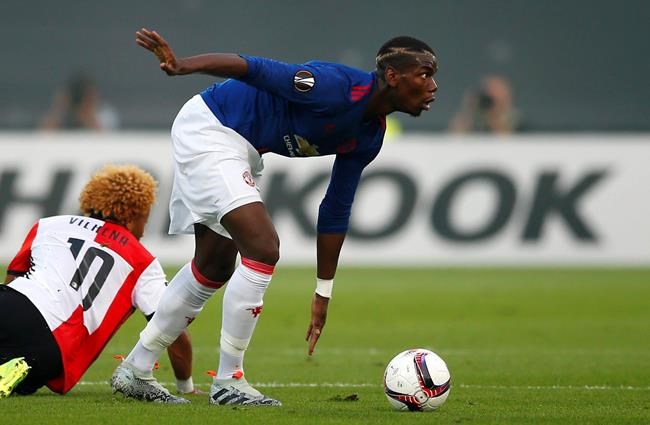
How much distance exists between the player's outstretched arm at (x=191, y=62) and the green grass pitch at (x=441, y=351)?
1625 millimetres

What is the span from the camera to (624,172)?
18.3 m

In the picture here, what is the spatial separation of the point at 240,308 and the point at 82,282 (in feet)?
3.05

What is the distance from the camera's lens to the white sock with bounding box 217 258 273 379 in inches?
258

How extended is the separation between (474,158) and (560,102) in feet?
15.3

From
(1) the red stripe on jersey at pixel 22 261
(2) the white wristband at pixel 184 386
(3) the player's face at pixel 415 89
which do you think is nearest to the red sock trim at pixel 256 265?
(3) the player's face at pixel 415 89

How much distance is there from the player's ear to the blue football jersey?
0.09 metres

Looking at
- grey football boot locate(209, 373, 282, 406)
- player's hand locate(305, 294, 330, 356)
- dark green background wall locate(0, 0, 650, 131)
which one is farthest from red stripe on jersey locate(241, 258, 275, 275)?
dark green background wall locate(0, 0, 650, 131)

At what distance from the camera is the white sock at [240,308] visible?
21.5 feet

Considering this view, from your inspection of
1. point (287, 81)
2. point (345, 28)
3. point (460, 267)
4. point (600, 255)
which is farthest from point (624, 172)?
point (287, 81)

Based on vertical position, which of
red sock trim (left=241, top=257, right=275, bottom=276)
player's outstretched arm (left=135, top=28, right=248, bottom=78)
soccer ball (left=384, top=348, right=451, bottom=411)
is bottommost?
soccer ball (left=384, top=348, right=451, bottom=411)

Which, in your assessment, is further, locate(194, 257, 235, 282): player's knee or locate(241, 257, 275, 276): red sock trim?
locate(194, 257, 235, 282): player's knee

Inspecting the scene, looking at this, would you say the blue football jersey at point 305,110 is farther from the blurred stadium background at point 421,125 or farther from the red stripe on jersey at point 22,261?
the blurred stadium background at point 421,125

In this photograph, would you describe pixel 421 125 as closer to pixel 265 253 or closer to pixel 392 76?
pixel 392 76

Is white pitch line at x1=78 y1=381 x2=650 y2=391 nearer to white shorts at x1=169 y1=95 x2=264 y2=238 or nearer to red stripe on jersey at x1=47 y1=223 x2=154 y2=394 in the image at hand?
red stripe on jersey at x1=47 y1=223 x2=154 y2=394
